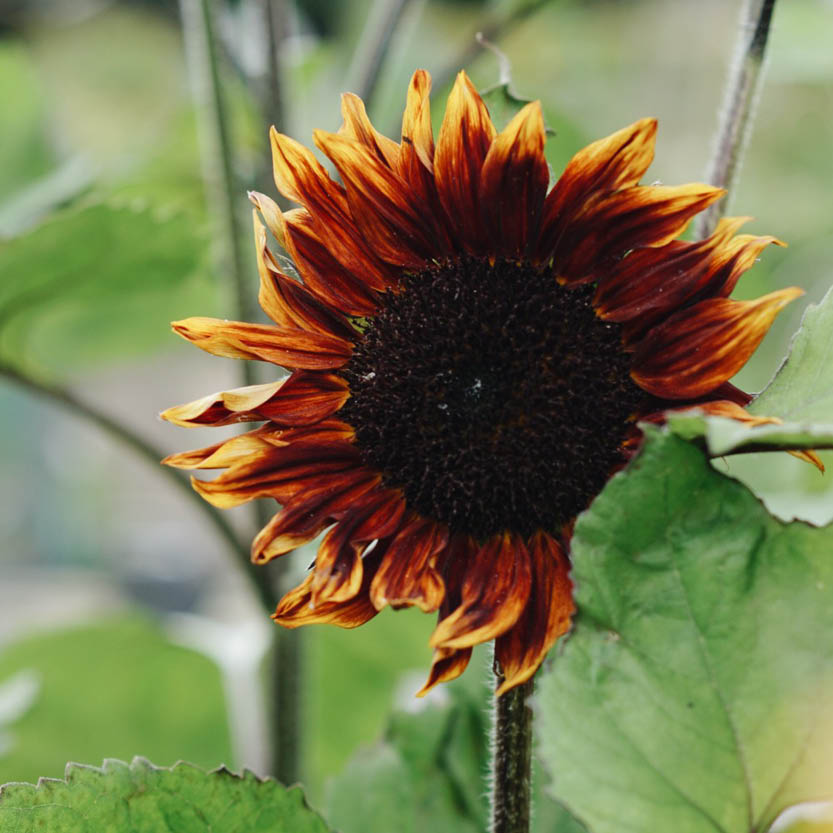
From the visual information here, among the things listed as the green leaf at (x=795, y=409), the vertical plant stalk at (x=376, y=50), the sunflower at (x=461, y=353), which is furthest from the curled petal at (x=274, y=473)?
the vertical plant stalk at (x=376, y=50)

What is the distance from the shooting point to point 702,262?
0.24m

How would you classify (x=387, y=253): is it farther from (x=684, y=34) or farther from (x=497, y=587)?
(x=684, y=34)

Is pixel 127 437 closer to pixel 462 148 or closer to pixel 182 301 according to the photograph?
pixel 182 301

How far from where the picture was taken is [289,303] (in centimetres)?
27

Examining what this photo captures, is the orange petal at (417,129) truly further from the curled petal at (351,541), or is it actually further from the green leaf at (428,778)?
the green leaf at (428,778)

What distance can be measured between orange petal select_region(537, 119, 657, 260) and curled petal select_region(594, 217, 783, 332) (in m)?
0.02

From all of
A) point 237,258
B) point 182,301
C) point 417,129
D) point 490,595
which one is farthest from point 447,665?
point 182,301

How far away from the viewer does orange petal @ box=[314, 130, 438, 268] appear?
10.0 inches

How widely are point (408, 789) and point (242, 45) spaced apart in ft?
1.67

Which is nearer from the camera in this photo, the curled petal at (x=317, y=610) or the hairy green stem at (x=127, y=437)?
the curled petal at (x=317, y=610)

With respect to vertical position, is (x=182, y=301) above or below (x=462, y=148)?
below

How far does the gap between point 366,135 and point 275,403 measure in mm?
69

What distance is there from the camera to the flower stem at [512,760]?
0.23m

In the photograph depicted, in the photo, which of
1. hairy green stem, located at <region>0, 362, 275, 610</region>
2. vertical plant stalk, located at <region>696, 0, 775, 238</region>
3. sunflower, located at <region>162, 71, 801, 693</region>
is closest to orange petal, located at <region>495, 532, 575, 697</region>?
sunflower, located at <region>162, 71, 801, 693</region>
